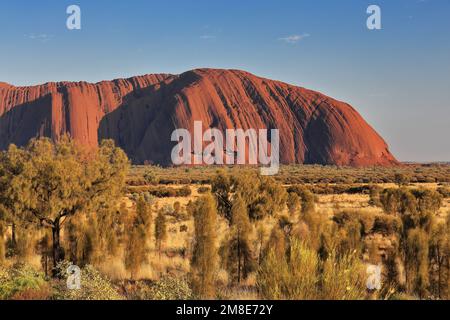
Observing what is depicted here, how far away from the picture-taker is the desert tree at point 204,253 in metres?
9.80

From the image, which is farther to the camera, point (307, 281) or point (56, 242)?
point (56, 242)

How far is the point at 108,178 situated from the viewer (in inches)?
522

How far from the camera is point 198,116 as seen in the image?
365 ft

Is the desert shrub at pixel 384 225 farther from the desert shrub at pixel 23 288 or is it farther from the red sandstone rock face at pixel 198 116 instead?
the red sandstone rock face at pixel 198 116

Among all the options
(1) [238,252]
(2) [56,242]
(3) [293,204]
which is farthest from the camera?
(3) [293,204]

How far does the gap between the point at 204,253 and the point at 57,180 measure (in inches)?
188

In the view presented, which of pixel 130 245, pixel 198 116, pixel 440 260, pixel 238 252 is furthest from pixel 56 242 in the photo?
pixel 198 116

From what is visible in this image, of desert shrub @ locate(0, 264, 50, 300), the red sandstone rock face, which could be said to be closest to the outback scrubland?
desert shrub @ locate(0, 264, 50, 300)

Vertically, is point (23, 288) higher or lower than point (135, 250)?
higher

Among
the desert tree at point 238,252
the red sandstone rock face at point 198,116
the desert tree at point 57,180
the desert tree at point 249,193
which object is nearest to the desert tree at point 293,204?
the desert tree at point 249,193

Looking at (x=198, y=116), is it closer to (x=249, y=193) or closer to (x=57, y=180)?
(x=249, y=193)
